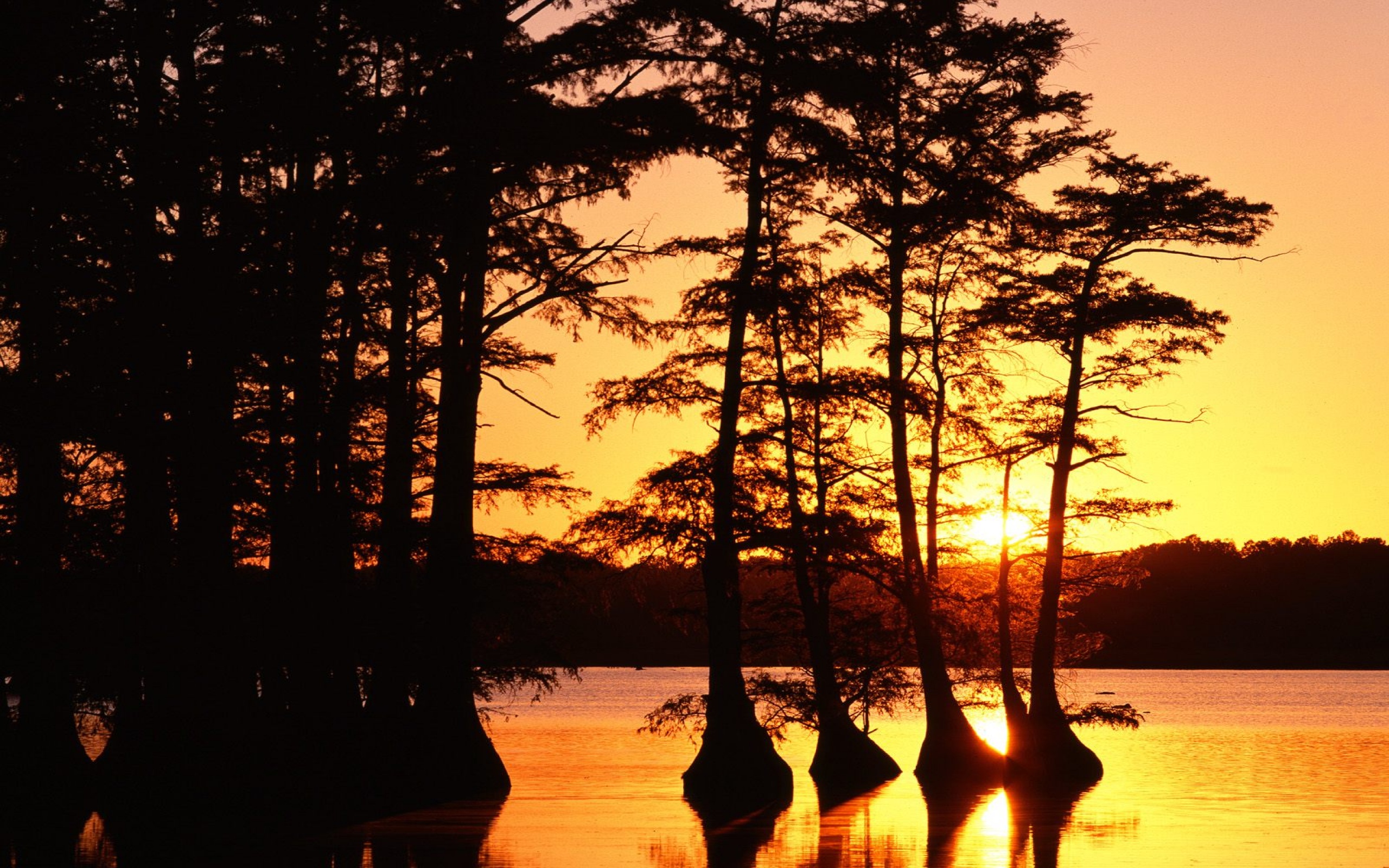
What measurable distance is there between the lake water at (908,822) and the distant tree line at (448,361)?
1.78 meters

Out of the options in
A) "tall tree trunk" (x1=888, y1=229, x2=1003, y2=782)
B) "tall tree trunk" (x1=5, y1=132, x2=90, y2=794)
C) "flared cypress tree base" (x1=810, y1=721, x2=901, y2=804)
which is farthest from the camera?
"flared cypress tree base" (x1=810, y1=721, x2=901, y2=804)

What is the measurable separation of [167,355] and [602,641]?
135 meters

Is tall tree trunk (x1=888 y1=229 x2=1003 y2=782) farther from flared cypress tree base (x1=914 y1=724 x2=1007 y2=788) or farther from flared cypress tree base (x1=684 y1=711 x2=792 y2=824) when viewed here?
flared cypress tree base (x1=684 y1=711 x2=792 y2=824)

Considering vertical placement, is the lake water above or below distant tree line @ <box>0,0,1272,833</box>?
below

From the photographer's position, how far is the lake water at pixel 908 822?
20656 mm

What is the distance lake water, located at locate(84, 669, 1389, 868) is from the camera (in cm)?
2066

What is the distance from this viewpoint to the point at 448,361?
2728cm

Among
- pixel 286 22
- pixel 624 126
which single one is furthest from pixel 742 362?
pixel 286 22

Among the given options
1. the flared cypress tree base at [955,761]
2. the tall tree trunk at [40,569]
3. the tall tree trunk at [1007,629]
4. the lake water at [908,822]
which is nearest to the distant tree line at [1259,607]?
the lake water at [908,822]

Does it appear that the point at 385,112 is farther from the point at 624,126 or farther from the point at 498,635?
the point at 498,635

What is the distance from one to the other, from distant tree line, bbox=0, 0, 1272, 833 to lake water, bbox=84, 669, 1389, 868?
1.78 meters

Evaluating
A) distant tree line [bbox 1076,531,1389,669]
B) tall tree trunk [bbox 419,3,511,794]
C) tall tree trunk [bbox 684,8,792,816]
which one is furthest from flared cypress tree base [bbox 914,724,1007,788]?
distant tree line [bbox 1076,531,1389,669]

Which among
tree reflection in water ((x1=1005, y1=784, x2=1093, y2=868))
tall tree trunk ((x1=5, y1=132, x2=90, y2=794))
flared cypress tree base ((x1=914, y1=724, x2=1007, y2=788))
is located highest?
tall tree trunk ((x1=5, y1=132, x2=90, y2=794))

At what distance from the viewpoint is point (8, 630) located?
2402 cm
